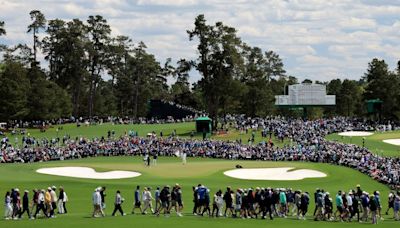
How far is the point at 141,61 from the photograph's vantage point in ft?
449

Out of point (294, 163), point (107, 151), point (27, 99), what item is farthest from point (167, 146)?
point (27, 99)

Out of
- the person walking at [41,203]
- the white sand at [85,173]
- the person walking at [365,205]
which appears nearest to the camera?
the person walking at [365,205]

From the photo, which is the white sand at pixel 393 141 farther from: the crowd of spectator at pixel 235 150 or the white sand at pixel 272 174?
the white sand at pixel 272 174

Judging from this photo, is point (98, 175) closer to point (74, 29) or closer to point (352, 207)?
point (352, 207)

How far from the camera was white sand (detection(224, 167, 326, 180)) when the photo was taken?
170ft

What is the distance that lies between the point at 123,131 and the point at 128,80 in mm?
53281

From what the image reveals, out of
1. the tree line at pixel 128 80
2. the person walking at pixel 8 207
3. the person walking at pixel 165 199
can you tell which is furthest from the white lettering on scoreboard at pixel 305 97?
the person walking at pixel 8 207

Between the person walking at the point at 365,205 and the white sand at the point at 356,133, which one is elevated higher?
the white sand at the point at 356,133

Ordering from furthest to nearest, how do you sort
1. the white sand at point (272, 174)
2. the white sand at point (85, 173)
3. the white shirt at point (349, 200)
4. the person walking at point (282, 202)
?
the white sand at point (85, 173), the white sand at point (272, 174), the person walking at point (282, 202), the white shirt at point (349, 200)

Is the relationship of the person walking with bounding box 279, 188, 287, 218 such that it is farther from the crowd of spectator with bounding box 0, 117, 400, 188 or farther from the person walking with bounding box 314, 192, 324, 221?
the crowd of spectator with bounding box 0, 117, 400, 188

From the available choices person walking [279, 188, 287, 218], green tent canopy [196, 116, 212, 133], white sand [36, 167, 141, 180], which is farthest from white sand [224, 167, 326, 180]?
green tent canopy [196, 116, 212, 133]

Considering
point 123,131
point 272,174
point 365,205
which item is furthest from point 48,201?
point 123,131

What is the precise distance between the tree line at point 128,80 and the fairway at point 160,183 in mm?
33651

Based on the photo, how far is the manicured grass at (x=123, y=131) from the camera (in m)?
86.9
